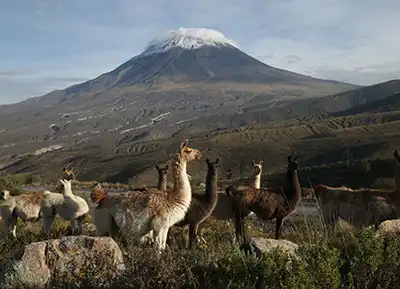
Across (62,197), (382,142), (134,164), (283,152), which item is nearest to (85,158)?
(134,164)

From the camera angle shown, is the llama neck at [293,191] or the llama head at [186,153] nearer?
the llama head at [186,153]

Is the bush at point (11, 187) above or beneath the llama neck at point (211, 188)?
beneath

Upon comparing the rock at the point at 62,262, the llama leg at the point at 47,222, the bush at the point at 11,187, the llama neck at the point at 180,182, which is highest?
the llama neck at the point at 180,182

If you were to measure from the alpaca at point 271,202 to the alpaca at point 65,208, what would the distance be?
12.2 feet

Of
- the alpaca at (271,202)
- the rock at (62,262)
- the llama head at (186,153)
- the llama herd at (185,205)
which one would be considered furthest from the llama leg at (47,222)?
the rock at (62,262)

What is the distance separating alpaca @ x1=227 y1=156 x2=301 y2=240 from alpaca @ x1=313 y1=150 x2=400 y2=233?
2.65 feet

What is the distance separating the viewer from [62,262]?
6305mm

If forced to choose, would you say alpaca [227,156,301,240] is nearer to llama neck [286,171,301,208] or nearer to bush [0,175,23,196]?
llama neck [286,171,301,208]

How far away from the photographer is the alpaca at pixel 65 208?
12.3 meters

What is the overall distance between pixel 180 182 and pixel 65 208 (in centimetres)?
490

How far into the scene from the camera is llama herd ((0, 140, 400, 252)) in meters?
8.33

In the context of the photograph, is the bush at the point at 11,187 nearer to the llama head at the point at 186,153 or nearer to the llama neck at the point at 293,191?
the llama neck at the point at 293,191

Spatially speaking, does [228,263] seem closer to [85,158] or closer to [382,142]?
[382,142]

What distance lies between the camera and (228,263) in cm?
507
